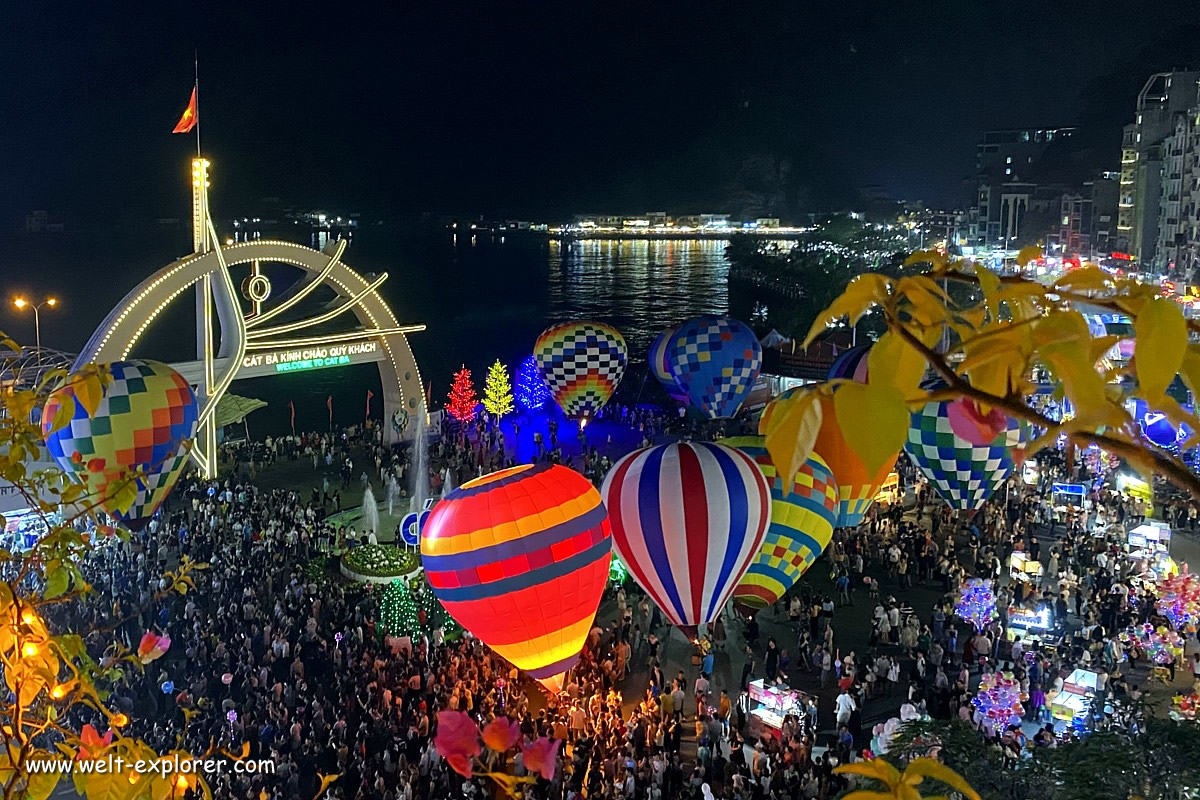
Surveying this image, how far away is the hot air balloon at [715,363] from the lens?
21609 millimetres

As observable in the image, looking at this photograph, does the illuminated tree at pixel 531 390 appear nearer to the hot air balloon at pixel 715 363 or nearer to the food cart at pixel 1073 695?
the hot air balloon at pixel 715 363

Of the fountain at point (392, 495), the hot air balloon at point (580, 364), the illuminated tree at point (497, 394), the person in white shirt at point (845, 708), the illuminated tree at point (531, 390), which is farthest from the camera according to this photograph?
the illuminated tree at point (531, 390)

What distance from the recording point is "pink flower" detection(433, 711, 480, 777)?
2018 millimetres

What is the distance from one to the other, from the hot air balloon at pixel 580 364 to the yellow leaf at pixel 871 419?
21866 millimetres

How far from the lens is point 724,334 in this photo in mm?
21781

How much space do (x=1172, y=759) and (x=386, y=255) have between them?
135117 mm

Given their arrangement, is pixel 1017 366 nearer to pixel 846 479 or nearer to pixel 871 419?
pixel 871 419

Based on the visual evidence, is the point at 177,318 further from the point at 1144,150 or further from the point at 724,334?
the point at 1144,150

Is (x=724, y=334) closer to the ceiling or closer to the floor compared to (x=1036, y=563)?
closer to the ceiling

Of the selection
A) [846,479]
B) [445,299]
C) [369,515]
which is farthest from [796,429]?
[445,299]

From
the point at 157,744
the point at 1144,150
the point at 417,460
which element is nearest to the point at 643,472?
the point at 157,744

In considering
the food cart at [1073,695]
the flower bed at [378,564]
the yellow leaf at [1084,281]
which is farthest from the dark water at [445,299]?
the yellow leaf at [1084,281]

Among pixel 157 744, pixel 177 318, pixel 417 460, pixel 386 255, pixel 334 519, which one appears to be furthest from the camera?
pixel 386 255

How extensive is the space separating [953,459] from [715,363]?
8912 millimetres
